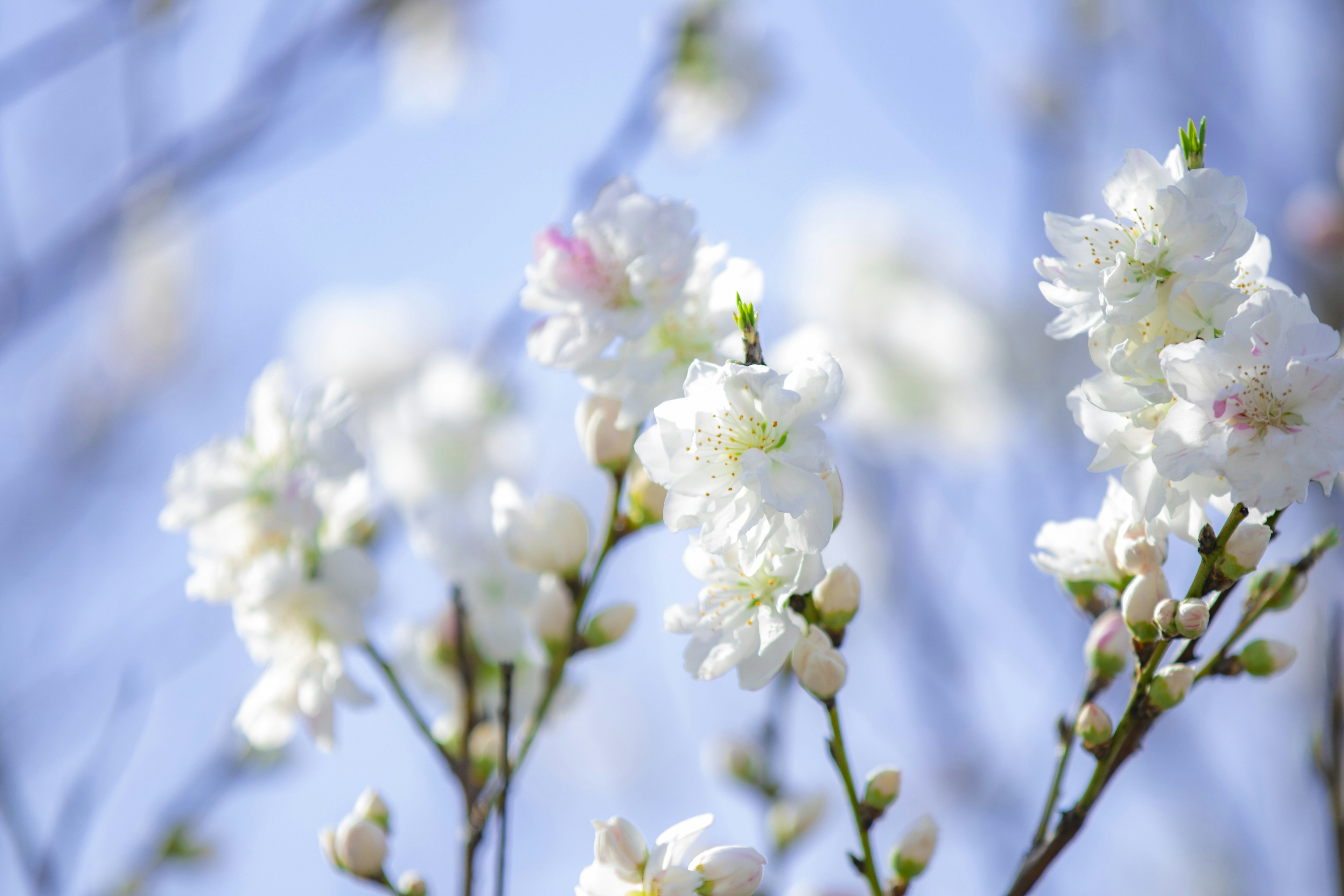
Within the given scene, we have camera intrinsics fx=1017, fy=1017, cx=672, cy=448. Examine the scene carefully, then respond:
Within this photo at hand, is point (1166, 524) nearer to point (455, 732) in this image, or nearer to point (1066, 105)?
point (455, 732)

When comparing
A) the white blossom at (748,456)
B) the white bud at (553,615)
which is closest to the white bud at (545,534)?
the white bud at (553,615)

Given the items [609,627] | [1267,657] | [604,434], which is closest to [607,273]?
[604,434]

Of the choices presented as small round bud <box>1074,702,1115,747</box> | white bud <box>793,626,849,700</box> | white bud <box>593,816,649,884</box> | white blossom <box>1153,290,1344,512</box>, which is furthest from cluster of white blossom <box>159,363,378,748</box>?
white blossom <box>1153,290,1344,512</box>

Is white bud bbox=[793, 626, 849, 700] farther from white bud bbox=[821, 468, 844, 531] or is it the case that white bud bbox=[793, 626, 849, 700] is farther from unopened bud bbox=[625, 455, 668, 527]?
unopened bud bbox=[625, 455, 668, 527]

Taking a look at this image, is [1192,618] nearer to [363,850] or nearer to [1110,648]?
[1110,648]

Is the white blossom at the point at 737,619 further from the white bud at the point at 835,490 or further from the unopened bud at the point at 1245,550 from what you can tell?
the unopened bud at the point at 1245,550

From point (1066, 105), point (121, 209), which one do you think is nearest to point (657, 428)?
point (121, 209)

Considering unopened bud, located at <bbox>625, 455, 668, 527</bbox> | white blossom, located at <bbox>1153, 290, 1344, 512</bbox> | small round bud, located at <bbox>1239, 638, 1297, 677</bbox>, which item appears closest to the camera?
white blossom, located at <bbox>1153, 290, 1344, 512</bbox>
